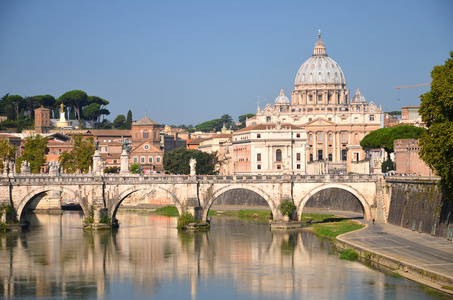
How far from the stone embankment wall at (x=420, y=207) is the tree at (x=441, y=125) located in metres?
2.87

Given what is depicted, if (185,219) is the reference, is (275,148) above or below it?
above

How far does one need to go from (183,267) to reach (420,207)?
54.7 ft

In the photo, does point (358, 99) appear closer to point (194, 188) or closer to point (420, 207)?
point (194, 188)

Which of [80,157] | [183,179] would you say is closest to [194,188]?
[183,179]

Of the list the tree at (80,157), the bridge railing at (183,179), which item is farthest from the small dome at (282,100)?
the bridge railing at (183,179)

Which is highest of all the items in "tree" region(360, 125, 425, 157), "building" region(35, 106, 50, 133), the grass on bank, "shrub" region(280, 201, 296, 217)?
"building" region(35, 106, 50, 133)

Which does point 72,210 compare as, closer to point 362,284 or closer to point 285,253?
point 285,253

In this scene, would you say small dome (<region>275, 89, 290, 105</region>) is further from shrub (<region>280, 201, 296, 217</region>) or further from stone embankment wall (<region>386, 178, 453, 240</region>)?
stone embankment wall (<region>386, 178, 453, 240</region>)

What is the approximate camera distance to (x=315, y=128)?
6841 inches

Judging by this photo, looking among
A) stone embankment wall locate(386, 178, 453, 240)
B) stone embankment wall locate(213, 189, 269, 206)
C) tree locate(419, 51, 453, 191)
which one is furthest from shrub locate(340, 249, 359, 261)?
stone embankment wall locate(213, 189, 269, 206)

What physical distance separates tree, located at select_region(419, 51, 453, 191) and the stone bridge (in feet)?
63.3

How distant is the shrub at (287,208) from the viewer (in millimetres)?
72312

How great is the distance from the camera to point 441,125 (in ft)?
168

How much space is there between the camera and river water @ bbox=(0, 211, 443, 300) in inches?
1852
